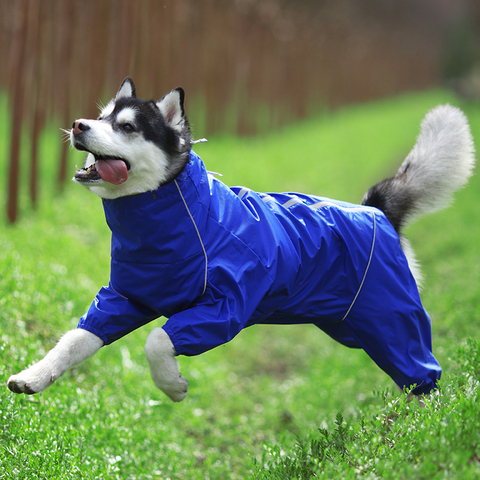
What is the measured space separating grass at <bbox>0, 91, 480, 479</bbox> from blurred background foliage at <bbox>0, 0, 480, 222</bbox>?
1807mm

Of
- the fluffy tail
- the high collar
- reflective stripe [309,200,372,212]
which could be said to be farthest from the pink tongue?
the fluffy tail

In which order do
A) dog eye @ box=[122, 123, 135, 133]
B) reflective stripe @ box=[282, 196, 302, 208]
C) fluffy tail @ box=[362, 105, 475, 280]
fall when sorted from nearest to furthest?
dog eye @ box=[122, 123, 135, 133]
reflective stripe @ box=[282, 196, 302, 208]
fluffy tail @ box=[362, 105, 475, 280]

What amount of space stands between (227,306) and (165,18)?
9762 mm

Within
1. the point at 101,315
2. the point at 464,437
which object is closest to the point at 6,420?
the point at 101,315

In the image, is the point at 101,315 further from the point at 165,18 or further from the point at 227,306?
the point at 165,18

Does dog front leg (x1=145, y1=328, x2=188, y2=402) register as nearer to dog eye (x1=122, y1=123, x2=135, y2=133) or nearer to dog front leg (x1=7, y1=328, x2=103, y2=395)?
dog front leg (x1=7, y1=328, x2=103, y2=395)

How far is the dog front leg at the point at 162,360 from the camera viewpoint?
2.92 metres

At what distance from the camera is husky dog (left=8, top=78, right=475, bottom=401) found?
2.98 meters

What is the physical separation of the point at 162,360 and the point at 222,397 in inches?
99.9

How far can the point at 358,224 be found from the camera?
140 inches

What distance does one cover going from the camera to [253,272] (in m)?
3.06

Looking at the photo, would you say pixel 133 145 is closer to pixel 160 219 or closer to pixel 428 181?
pixel 160 219

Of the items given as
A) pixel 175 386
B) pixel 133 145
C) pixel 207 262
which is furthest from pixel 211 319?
pixel 133 145

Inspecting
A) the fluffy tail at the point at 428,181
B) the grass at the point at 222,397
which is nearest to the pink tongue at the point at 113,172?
the grass at the point at 222,397
